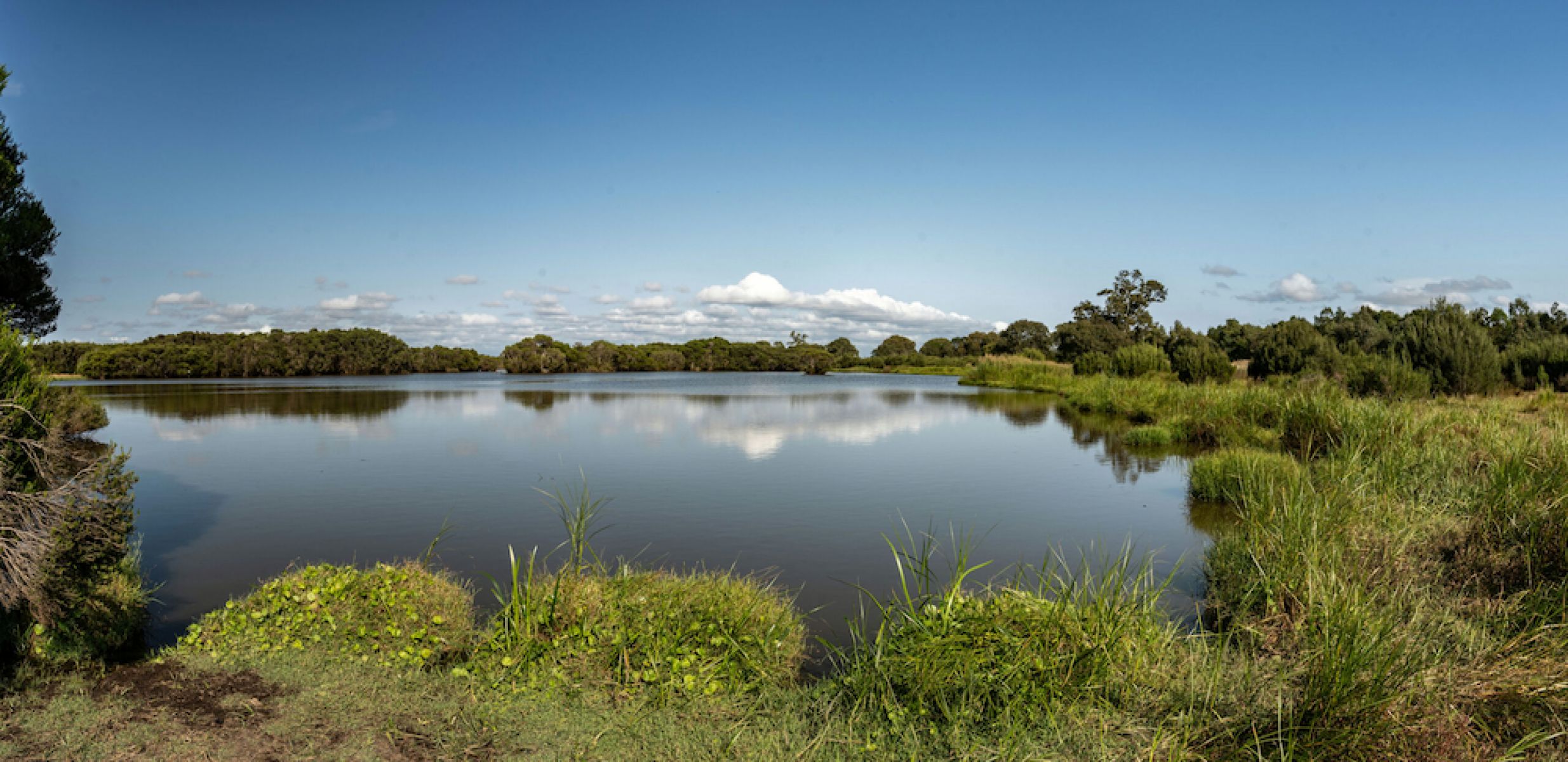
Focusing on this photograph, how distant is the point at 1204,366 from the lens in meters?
32.1

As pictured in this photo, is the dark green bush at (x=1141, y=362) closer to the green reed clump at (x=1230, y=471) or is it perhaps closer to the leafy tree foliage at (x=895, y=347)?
the green reed clump at (x=1230, y=471)

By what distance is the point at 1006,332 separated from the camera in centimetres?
8931

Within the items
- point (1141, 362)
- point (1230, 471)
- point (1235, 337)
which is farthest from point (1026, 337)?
point (1230, 471)

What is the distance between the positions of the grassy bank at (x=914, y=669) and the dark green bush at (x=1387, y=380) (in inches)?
583

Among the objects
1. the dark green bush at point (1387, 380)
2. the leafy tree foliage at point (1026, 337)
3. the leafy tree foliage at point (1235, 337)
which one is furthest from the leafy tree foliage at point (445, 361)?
the dark green bush at point (1387, 380)

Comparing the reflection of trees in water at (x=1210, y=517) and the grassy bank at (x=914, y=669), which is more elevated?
the grassy bank at (x=914, y=669)

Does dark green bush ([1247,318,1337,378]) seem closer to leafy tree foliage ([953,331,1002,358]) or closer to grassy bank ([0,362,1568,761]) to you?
grassy bank ([0,362,1568,761])

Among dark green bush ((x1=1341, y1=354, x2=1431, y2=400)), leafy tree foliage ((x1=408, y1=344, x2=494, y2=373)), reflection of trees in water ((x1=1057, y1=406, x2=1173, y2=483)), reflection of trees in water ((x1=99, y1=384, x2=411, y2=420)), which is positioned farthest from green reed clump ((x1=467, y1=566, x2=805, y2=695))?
leafy tree foliage ((x1=408, y1=344, x2=494, y2=373))

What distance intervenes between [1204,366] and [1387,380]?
43.9 feet

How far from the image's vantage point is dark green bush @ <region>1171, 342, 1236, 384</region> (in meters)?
31.8

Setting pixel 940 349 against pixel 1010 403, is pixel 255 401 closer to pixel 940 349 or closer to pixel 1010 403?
pixel 1010 403

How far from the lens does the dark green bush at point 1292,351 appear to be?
2789 centimetres

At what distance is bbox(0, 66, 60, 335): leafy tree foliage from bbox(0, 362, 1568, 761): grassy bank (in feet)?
22.9

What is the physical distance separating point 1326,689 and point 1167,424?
17.7 meters
